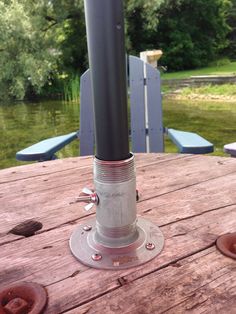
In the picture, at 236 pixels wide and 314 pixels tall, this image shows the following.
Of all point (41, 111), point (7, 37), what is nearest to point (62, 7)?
point (7, 37)

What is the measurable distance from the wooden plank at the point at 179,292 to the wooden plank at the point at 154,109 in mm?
1451

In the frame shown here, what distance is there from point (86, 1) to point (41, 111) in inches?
307

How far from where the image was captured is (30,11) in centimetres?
987

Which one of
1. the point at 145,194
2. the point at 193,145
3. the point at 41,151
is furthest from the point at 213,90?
the point at 145,194

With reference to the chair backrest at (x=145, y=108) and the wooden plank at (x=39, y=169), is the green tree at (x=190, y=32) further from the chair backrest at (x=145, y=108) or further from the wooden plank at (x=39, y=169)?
the wooden plank at (x=39, y=169)

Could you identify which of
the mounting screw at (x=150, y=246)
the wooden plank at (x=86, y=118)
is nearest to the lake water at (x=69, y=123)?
the wooden plank at (x=86, y=118)

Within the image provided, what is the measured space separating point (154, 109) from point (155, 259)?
1.49 meters

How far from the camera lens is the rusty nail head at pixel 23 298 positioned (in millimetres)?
585

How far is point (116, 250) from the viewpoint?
718 mm

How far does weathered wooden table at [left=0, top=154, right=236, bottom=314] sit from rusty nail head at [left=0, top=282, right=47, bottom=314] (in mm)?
17

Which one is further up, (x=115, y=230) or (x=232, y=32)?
(x=232, y=32)

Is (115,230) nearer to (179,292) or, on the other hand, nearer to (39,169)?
(179,292)

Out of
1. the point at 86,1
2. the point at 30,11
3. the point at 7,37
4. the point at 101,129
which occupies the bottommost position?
the point at 101,129

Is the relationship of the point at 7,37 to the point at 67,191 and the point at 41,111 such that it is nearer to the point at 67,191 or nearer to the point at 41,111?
the point at 41,111
